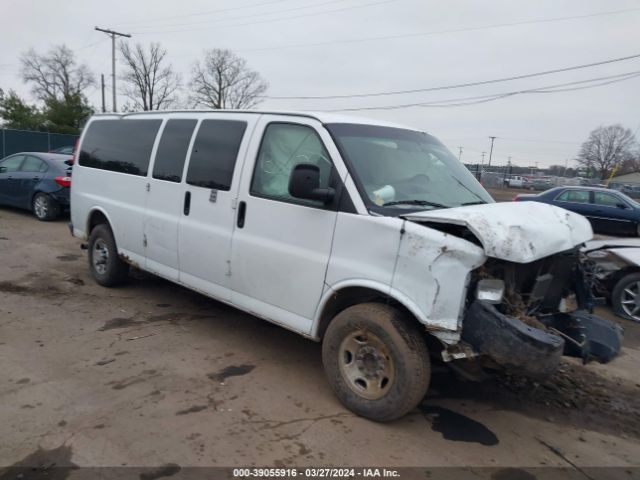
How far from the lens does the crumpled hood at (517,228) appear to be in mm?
2947

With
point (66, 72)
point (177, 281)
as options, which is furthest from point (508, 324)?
point (66, 72)

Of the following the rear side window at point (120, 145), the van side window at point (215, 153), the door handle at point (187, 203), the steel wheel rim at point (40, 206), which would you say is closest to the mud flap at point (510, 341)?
the van side window at point (215, 153)

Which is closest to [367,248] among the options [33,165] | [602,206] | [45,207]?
[45,207]

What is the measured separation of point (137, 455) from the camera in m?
2.97

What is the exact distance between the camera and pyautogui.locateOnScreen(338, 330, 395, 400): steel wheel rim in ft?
11.1

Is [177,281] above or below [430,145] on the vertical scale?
below

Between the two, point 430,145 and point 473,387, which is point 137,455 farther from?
A: point 430,145

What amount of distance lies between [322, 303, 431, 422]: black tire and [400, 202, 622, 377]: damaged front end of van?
0.22 metres

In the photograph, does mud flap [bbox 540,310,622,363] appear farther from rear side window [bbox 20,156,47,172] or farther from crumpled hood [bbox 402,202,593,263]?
rear side window [bbox 20,156,47,172]

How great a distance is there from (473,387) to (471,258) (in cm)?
179

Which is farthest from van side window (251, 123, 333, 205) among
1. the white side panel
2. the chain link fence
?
the chain link fence

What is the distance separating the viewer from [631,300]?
6.61 meters

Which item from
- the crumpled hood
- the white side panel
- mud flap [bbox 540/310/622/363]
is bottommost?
mud flap [bbox 540/310/622/363]

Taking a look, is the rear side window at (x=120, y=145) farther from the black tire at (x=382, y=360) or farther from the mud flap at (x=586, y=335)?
the mud flap at (x=586, y=335)
